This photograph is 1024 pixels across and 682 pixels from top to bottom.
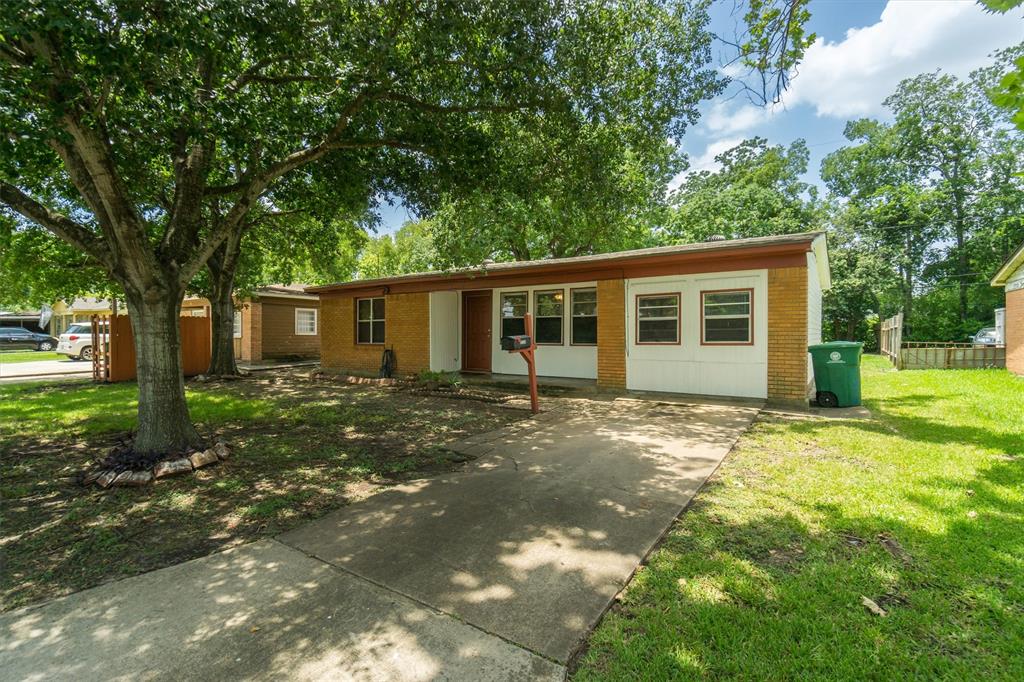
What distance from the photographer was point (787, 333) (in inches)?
312

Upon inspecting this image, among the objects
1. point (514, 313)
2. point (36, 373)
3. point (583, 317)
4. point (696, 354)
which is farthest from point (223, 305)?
point (696, 354)

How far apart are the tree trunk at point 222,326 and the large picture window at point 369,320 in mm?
3427

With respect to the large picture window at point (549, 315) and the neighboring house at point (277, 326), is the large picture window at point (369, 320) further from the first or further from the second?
the neighboring house at point (277, 326)

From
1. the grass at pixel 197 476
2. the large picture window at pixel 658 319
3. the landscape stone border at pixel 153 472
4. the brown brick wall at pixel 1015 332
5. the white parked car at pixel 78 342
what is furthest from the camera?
the white parked car at pixel 78 342

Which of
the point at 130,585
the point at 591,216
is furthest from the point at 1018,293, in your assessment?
the point at 130,585

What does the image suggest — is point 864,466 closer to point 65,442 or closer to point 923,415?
point 923,415

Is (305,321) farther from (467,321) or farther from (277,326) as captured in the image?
(467,321)

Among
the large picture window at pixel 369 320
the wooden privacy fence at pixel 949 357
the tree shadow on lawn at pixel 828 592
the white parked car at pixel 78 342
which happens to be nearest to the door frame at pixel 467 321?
the large picture window at pixel 369 320

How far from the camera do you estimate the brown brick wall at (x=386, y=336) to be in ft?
40.7

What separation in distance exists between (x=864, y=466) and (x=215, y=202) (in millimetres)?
12420

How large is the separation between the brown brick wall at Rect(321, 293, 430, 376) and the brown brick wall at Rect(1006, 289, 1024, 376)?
15.6 metres

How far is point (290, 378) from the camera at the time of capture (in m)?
13.6

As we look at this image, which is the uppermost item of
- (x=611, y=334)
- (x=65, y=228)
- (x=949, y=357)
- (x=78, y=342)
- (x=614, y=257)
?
(x=614, y=257)

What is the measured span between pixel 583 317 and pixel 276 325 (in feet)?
47.6
